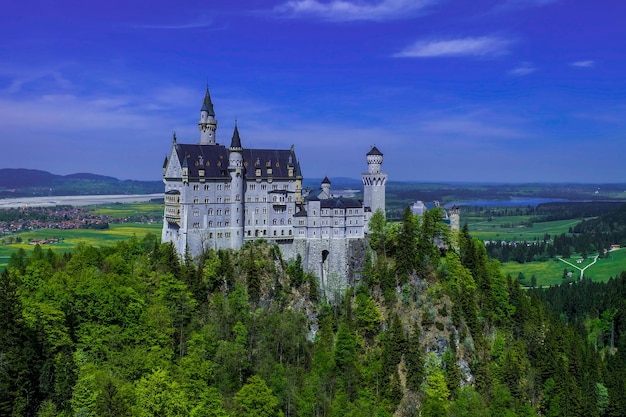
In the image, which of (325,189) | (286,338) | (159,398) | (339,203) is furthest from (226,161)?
(159,398)

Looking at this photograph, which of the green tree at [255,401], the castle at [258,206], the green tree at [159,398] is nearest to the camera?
the green tree at [159,398]

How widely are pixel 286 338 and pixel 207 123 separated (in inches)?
1492

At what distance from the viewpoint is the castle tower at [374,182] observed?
101 m

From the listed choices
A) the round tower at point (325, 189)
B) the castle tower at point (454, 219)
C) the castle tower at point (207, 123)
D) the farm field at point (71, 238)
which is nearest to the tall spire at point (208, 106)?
the castle tower at point (207, 123)

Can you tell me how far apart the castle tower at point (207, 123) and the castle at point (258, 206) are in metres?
0.16

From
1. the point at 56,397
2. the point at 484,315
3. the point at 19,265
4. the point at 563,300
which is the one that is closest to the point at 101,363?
the point at 56,397

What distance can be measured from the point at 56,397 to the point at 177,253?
3635 centimetres

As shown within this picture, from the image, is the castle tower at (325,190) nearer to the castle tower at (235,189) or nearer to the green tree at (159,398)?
the castle tower at (235,189)

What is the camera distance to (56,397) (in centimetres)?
5644

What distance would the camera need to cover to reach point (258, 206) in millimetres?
97500

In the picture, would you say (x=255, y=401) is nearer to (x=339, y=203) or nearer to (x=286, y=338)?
(x=286, y=338)

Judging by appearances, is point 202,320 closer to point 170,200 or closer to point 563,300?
point 170,200

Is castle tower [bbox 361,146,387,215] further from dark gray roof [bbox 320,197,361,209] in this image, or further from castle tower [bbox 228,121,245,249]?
castle tower [bbox 228,121,245,249]

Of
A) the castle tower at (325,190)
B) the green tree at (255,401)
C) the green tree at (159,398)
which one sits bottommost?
the green tree at (255,401)
